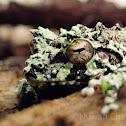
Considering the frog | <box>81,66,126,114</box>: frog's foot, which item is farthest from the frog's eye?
<box>81,66,126,114</box>: frog's foot

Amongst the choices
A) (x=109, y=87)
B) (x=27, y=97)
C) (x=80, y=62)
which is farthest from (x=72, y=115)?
(x=27, y=97)

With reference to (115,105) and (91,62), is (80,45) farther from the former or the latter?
(115,105)

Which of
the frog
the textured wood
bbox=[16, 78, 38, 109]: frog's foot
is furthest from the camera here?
bbox=[16, 78, 38, 109]: frog's foot

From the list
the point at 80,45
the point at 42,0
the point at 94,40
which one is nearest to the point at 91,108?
the point at 80,45

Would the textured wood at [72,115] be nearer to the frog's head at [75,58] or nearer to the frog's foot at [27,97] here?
the frog's head at [75,58]

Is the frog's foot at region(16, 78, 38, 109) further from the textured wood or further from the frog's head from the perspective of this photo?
the textured wood

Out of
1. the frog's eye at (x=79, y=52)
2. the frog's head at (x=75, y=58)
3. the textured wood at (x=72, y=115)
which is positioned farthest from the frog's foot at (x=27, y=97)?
the frog's eye at (x=79, y=52)
